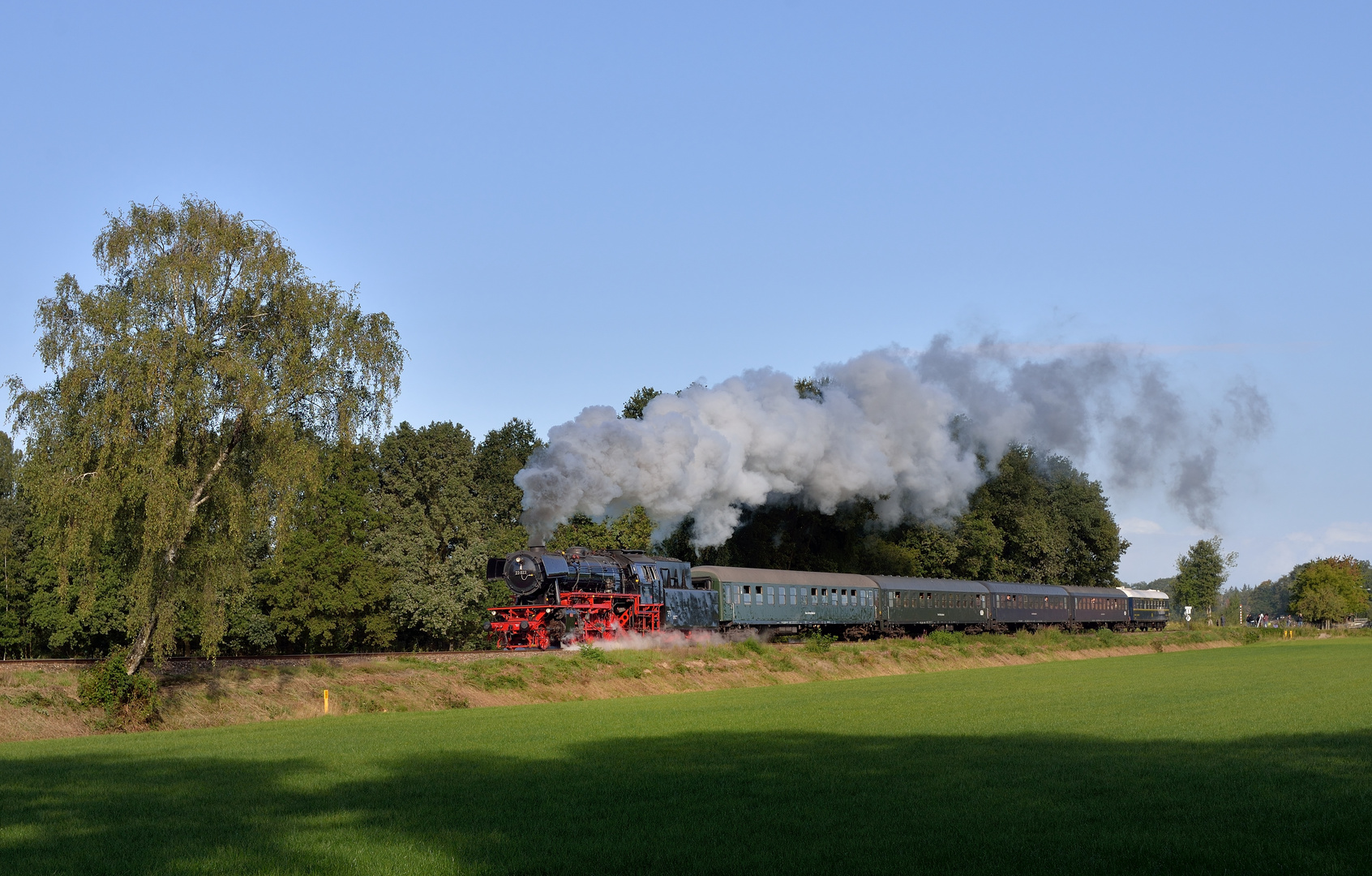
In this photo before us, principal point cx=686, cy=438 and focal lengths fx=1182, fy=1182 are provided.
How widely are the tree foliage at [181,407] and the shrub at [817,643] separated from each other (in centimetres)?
2176

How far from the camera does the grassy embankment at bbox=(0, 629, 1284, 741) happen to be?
26234mm

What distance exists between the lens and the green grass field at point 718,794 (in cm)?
1079

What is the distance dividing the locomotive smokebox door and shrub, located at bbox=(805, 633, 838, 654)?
1223 cm

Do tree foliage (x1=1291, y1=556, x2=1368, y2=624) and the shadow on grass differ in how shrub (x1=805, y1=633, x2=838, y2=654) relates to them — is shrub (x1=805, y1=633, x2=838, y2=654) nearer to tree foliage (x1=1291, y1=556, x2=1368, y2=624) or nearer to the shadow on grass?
the shadow on grass

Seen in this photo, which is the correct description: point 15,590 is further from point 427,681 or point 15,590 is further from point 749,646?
point 749,646

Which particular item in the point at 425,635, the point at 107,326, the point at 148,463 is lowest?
the point at 425,635

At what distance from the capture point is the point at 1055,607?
7188cm

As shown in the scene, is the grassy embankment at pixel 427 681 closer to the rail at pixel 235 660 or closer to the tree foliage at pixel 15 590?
the rail at pixel 235 660

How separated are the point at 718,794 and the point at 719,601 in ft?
105

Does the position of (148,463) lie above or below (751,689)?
above

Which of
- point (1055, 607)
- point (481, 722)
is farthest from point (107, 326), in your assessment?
point (1055, 607)

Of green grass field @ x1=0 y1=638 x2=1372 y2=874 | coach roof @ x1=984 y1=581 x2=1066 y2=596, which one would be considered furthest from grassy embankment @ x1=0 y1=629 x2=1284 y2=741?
coach roof @ x1=984 y1=581 x2=1066 y2=596

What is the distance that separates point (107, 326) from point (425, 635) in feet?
144

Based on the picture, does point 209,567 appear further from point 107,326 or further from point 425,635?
point 425,635
